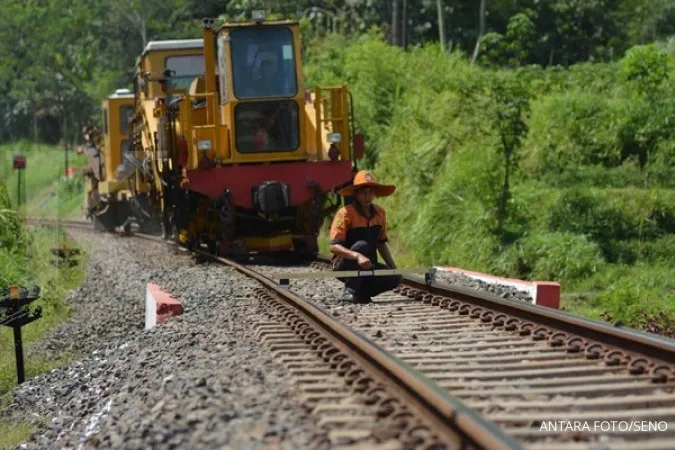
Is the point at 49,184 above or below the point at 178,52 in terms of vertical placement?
below

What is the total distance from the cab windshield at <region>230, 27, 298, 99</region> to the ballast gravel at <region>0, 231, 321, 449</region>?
2751 mm

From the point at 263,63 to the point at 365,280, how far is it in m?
6.75

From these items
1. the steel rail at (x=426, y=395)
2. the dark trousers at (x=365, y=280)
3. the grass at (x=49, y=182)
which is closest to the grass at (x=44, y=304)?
the dark trousers at (x=365, y=280)

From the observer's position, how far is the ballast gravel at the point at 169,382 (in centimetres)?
587

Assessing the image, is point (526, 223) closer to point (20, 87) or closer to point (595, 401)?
point (595, 401)

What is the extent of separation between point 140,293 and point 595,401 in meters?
9.92

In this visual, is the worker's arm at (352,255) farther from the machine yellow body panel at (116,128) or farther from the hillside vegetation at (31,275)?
the machine yellow body panel at (116,128)

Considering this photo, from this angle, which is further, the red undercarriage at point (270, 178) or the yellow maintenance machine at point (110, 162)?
the yellow maintenance machine at point (110, 162)

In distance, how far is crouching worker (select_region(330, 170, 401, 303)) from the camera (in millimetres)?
10859

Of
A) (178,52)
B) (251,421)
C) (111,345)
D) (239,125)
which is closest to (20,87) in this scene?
(178,52)

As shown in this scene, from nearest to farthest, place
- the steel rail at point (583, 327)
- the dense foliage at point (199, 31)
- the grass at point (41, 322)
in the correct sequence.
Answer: the steel rail at point (583, 327) → the grass at point (41, 322) → the dense foliage at point (199, 31)

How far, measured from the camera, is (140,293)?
15.3 meters

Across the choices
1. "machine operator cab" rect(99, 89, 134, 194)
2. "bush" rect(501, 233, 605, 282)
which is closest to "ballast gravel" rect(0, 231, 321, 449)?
"bush" rect(501, 233, 605, 282)

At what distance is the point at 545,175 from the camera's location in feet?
65.5
